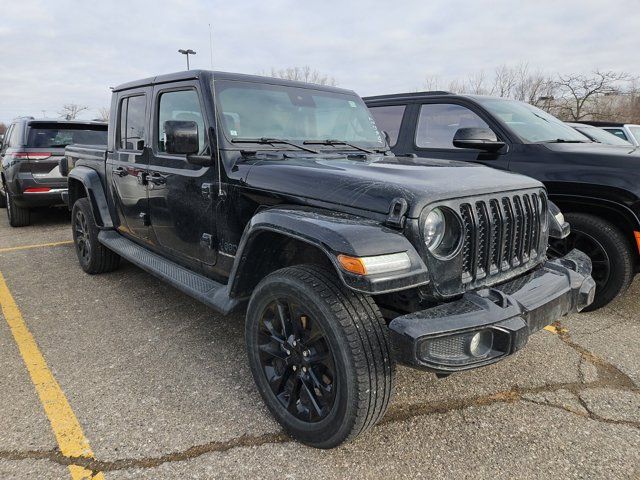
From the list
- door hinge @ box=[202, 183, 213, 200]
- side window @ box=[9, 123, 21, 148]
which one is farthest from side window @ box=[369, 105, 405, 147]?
side window @ box=[9, 123, 21, 148]

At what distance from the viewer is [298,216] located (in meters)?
2.21

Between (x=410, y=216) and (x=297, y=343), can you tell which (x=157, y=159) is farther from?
(x=410, y=216)

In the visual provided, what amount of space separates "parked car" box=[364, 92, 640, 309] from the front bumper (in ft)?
6.24

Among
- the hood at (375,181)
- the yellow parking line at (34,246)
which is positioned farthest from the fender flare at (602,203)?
the yellow parking line at (34,246)

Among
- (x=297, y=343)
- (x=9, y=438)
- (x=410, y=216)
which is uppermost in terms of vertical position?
(x=410, y=216)

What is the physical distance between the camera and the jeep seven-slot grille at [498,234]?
2.21 metres

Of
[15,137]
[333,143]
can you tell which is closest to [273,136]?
[333,143]

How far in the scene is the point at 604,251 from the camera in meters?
3.73

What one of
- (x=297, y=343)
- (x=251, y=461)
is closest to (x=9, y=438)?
(x=251, y=461)

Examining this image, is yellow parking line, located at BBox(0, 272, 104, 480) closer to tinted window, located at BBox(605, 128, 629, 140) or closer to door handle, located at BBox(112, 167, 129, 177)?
door handle, located at BBox(112, 167, 129, 177)

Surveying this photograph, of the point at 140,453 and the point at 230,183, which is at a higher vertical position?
the point at 230,183

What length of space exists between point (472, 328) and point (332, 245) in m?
0.67

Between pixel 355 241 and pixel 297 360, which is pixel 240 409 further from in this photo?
pixel 355 241

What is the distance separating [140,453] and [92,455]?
0.23 m
